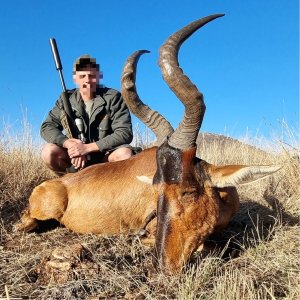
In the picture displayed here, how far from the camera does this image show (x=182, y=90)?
4.25 m

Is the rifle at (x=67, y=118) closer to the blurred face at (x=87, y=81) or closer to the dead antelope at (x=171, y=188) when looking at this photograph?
the blurred face at (x=87, y=81)

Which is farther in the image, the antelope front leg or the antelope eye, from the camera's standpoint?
the antelope front leg

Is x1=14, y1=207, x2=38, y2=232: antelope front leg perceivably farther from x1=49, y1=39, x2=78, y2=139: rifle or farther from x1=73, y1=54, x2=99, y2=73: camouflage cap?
x1=73, y1=54, x2=99, y2=73: camouflage cap

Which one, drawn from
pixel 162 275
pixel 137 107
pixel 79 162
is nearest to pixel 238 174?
pixel 162 275

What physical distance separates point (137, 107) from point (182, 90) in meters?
1.19

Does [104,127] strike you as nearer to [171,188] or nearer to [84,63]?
[84,63]

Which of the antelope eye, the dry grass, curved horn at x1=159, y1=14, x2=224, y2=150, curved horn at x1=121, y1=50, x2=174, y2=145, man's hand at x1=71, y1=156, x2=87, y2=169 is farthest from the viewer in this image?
A: man's hand at x1=71, y1=156, x2=87, y2=169

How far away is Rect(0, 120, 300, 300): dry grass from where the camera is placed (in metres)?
3.50

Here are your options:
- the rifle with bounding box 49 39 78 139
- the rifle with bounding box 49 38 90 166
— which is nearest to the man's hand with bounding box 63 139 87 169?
the rifle with bounding box 49 38 90 166

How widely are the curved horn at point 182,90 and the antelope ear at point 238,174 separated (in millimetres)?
378

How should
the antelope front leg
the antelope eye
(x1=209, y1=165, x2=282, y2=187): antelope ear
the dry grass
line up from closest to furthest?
the dry grass
(x1=209, y1=165, x2=282, y2=187): antelope ear
the antelope eye
the antelope front leg

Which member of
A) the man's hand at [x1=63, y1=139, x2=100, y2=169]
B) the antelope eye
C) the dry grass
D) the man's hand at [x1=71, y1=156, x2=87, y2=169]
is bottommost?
the dry grass

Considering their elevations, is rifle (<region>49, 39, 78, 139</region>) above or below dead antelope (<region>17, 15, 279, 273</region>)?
above

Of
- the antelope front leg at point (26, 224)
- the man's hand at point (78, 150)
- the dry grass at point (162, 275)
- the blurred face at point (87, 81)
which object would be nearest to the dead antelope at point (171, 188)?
the dry grass at point (162, 275)
